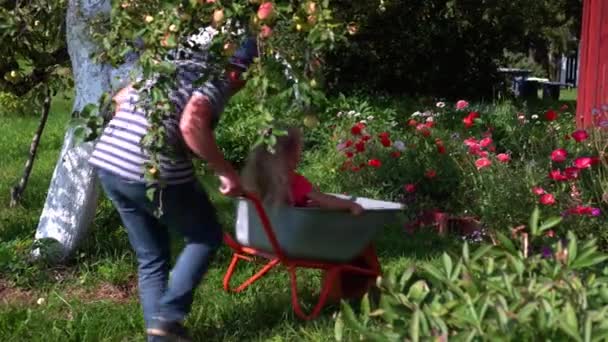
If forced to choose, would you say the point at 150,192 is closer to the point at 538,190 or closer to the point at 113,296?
the point at 113,296

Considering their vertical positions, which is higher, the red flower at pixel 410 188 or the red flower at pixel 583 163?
the red flower at pixel 583 163

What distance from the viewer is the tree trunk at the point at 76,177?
18.0 feet

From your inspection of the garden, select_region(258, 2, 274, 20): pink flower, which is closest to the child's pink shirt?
the garden

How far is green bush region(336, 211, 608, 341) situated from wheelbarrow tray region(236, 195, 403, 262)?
5.02ft

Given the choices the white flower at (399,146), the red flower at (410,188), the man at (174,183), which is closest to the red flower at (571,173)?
the red flower at (410,188)

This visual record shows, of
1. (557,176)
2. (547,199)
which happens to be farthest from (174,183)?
(557,176)

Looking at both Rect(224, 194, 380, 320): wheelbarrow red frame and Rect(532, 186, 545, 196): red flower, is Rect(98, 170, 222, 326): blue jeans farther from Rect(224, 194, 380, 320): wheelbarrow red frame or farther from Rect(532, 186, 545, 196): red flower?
Rect(532, 186, 545, 196): red flower

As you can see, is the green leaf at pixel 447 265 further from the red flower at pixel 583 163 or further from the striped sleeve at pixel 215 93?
the red flower at pixel 583 163

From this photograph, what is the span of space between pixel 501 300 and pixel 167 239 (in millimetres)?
2035

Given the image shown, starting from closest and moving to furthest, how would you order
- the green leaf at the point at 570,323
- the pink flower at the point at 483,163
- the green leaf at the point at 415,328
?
1. the green leaf at the point at 570,323
2. the green leaf at the point at 415,328
3. the pink flower at the point at 483,163

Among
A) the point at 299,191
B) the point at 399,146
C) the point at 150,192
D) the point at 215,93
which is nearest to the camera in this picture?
the point at 150,192

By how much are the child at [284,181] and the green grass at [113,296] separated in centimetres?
43

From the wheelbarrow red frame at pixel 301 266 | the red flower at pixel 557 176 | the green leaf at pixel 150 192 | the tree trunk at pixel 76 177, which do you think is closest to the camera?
the green leaf at pixel 150 192

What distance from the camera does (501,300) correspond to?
98.1 inches
